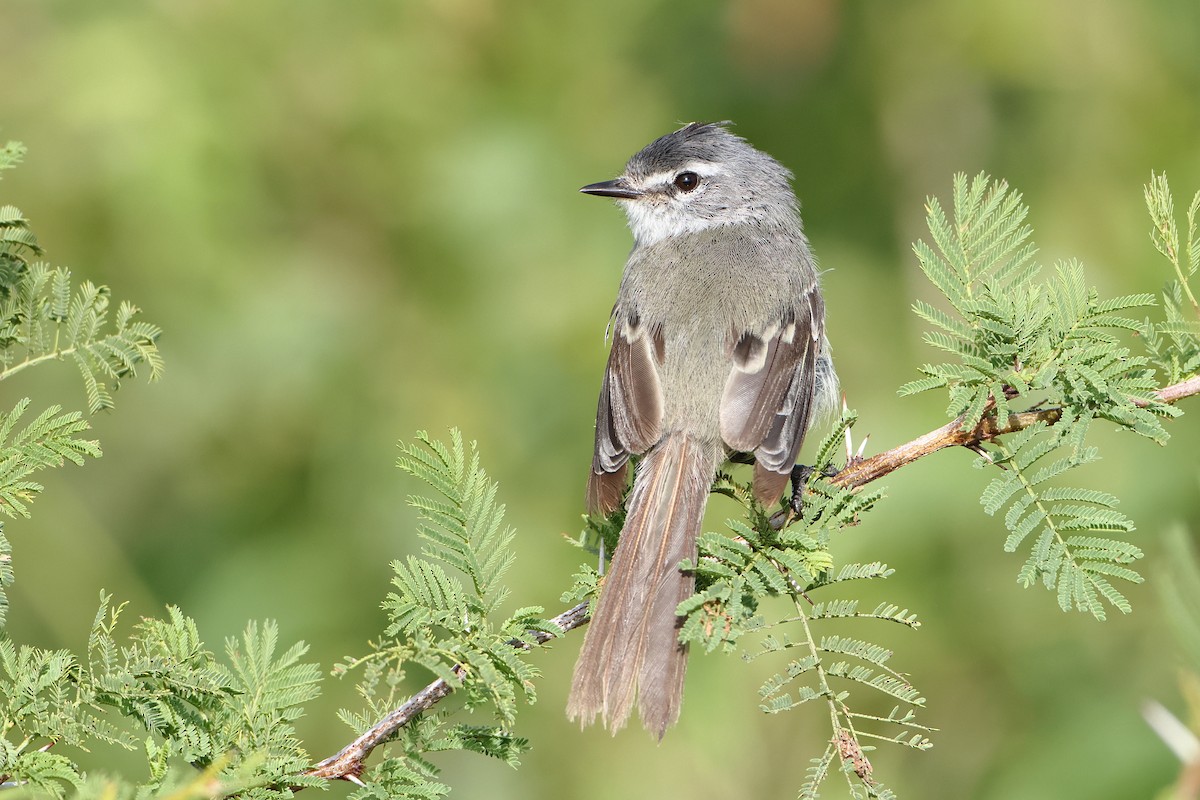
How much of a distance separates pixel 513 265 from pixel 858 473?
12.2 ft

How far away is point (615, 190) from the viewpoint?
6051mm

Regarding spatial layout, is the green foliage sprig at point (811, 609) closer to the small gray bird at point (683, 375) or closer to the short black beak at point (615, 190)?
the small gray bird at point (683, 375)

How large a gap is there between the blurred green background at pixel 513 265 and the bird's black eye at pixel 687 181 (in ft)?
2.73

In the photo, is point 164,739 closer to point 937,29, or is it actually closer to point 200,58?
point 200,58

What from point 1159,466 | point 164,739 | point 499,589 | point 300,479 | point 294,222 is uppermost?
point 294,222

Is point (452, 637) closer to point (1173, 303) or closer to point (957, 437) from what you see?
point (957, 437)

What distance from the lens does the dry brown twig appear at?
104 inches

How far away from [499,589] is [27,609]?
450 centimetres

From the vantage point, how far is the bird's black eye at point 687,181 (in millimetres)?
6121

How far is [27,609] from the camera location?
6266mm

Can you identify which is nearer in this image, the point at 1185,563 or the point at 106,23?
the point at 1185,563

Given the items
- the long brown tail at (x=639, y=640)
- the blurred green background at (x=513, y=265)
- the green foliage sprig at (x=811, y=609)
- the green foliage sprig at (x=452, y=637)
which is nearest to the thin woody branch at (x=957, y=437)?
the green foliage sprig at (x=811, y=609)

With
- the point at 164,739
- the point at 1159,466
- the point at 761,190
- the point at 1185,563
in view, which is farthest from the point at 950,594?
the point at 1185,563

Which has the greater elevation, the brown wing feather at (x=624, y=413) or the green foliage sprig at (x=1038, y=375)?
the brown wing feather at (x=624, y=413)
